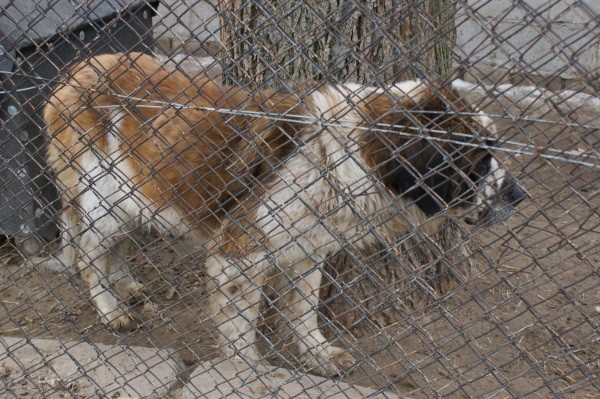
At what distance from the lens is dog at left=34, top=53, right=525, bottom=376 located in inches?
115

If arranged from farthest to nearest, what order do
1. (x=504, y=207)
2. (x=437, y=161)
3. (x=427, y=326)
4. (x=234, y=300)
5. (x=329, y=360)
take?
(x=427, y=326)
(x=329, y=360)
(x=234, y=300)
(x=504, y=207)
(x=437, y=161)

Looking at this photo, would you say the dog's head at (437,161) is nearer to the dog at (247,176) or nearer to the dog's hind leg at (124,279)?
the dog at (247,176)

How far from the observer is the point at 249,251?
3170mm

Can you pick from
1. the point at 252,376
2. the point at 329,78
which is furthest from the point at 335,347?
the point at 329,78

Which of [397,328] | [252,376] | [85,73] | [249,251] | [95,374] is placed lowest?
[397,328]

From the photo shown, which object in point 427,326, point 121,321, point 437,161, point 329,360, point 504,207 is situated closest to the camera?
point 437,161

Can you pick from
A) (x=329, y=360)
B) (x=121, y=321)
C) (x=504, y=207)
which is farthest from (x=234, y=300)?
(x=504, y=207)

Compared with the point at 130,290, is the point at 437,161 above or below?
above

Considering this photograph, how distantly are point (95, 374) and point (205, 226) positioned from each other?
89 cm

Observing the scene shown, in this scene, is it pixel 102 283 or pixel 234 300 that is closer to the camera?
pixel 234 300

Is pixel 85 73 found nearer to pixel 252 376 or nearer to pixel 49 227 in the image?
pixel 49 227

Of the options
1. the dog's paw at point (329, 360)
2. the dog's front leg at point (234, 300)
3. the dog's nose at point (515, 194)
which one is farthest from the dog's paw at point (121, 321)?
the dog's nose at point (515, 194)

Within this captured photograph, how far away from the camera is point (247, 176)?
125 inches

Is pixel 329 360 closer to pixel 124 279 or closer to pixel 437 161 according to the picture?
pixel 437 161
